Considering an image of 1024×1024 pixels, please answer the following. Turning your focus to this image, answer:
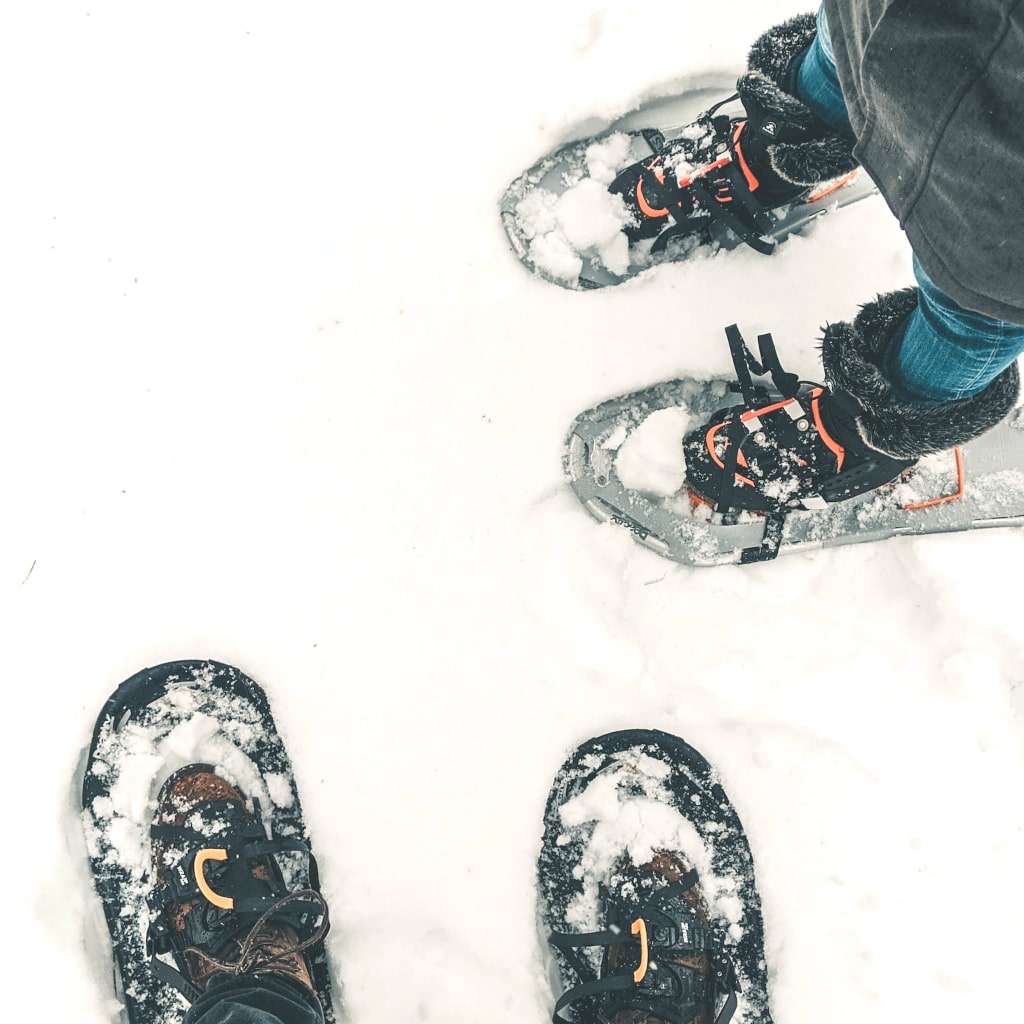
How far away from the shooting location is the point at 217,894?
1.44 meters

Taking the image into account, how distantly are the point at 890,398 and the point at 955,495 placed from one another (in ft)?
1.59

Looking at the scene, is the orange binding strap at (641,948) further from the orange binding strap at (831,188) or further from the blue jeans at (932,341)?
the orange binding strap at (831,188)

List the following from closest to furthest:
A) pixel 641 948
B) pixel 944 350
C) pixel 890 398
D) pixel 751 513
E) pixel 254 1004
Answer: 1. pixel 944 350
2. pixel 890 398
3. pixel 254 1004
4. pixel 641 948
5. pixel 751 513

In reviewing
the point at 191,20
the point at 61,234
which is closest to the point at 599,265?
the point at 191,20

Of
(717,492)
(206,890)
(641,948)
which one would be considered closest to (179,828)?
(206,890)

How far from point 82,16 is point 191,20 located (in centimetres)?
23

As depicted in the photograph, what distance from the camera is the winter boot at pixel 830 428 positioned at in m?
1.13

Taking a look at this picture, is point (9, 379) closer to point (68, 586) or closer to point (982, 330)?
point (68, 586)

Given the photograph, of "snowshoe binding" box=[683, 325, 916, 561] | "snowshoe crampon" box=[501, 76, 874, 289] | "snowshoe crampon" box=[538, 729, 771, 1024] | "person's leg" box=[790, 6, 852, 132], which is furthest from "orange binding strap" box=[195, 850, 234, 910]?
"person's leg" box=[790, 6, 852, 132]

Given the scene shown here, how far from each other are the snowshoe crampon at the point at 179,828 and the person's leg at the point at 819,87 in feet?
4.69

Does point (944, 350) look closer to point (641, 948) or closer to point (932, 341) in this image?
Answer: point (932, 341)

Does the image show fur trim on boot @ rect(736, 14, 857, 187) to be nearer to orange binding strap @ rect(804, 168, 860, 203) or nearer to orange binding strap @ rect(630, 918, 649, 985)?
orange binding strap @ rect(804, 168, 860, 203)

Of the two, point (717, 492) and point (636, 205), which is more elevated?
point (636, 205)

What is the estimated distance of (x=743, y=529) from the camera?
60.2 inches
